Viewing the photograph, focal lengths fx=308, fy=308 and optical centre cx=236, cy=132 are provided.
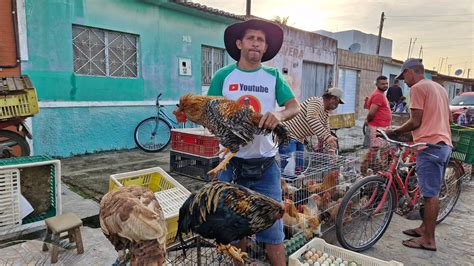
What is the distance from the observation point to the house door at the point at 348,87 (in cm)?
1420

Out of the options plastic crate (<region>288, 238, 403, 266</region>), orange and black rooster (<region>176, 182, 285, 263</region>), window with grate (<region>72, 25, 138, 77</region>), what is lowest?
plastic crate (<region>288, 238, 403, 266</region>)

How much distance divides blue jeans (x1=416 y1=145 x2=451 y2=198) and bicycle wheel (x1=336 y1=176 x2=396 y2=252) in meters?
0.32

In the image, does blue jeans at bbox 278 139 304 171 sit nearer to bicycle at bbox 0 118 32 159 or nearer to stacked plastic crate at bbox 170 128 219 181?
stacked plastic crate at bbox 170 128 219 181

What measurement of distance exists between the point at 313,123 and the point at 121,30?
4.89 m

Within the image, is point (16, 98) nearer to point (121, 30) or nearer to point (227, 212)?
point (121, 30)

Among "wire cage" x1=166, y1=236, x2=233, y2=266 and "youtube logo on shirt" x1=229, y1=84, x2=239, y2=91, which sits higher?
"youtube logo on shirt" x1=229, y1=84, x2=239, y2=91

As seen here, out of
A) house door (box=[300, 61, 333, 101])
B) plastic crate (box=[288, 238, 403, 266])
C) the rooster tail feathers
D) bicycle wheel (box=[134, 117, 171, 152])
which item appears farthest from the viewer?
house door (box=[300, 61, 333, 101])

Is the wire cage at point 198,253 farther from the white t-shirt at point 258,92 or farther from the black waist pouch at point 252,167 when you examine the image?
the white t-shirt at point 258,92

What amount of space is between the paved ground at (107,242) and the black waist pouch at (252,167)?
3.79 ft

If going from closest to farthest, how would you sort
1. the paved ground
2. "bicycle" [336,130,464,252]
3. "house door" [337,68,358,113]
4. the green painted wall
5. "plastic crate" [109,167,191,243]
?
the paved ground, "plastic crate" [109,167,191,243], "bicycle" [336,130,464,252], the green painted wall, "house door" [337,68,358,113]

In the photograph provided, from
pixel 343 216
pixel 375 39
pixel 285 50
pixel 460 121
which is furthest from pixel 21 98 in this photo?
pixel 375 39

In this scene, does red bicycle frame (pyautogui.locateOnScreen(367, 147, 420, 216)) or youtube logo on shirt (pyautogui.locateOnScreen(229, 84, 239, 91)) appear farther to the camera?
red bicycle frame (pyautogui.locateOnScreen(367, 147, 420, 216))

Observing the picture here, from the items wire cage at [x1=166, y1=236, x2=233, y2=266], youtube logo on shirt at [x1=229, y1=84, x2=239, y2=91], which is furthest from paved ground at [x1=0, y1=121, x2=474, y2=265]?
youtube logo on shirt at [x1=229, y1=84, x2=239, y2=91]

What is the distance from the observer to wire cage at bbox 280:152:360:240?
296cm
